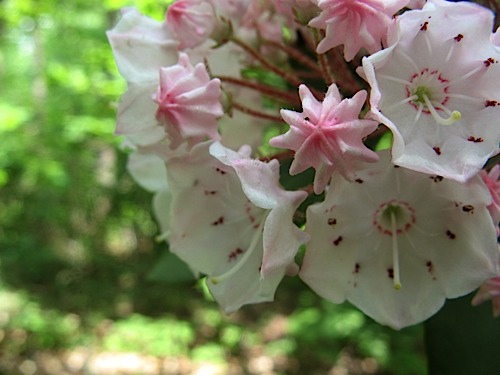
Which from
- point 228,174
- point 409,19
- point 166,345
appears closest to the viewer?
point 409,19

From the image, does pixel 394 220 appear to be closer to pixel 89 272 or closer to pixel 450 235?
pixel 450 235

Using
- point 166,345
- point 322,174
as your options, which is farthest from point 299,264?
point 166,345

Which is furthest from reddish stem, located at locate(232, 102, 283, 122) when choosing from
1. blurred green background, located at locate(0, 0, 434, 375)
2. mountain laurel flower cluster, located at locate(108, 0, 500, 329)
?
blurred green background, located at locate(0, 0, 434, 375)

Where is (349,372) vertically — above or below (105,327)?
above

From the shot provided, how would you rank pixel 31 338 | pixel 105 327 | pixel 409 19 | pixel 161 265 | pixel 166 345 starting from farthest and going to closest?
pixel 105 327
pixel 31 338
pixel 166 345
pixel 161 265
pixel 409 19

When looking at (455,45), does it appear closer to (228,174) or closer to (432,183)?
(432,183)

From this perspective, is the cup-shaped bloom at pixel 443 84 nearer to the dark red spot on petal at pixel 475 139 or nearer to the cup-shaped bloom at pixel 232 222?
the dark red spot on petal at pixel 475 139
